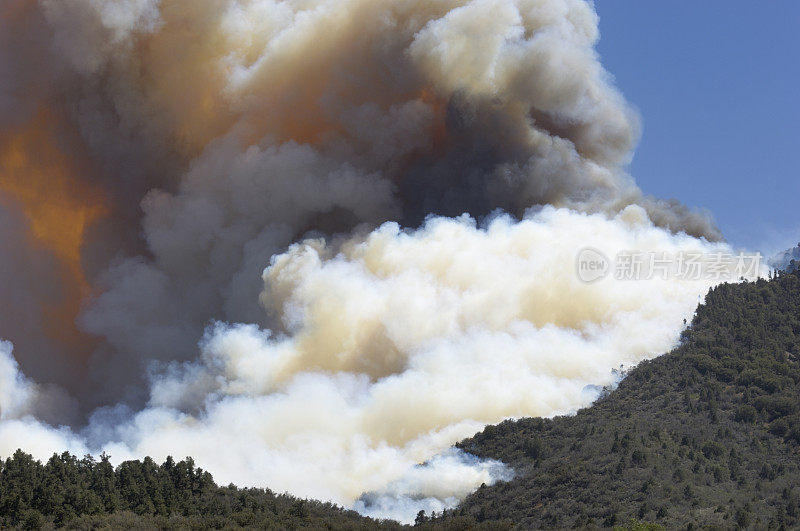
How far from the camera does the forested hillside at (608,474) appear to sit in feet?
254

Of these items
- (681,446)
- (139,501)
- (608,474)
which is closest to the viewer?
(139,501)

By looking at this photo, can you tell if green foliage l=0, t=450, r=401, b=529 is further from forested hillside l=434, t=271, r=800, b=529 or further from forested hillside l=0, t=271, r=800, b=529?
forested hillside l=434, t=271, r=800, b=529

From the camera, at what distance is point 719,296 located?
12138 cm

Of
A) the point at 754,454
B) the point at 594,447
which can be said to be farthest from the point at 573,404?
the point at 754,454

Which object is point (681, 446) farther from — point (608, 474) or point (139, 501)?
point (139, 501)

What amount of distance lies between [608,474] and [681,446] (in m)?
8.49

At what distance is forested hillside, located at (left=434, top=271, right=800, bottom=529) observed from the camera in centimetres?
8231

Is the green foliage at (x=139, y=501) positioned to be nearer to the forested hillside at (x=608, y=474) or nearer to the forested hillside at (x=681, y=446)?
the forested hillside at (x=608, y=474)

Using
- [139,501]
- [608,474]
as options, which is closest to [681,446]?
[608,474]

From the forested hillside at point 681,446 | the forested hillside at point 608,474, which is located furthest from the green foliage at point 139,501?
the forested hillside at point 681,446

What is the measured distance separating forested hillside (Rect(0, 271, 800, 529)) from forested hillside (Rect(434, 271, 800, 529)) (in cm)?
13

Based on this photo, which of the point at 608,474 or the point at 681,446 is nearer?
the point at 608,474

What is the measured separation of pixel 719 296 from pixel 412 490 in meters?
49.5

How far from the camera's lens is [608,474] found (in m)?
87.8
